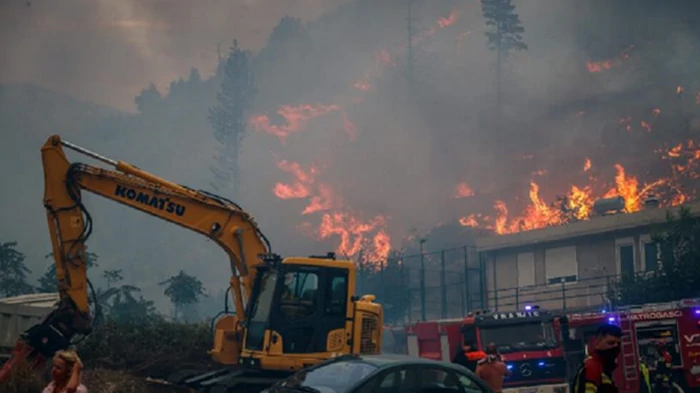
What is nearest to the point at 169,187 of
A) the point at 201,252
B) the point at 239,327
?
the point at 239,327

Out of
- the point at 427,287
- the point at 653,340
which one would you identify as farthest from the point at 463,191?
the point at 653,340

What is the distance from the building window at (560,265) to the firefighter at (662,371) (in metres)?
16.4

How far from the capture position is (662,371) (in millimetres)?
20719

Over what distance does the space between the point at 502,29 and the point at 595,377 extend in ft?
279

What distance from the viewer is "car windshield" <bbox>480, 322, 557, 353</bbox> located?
799 inches

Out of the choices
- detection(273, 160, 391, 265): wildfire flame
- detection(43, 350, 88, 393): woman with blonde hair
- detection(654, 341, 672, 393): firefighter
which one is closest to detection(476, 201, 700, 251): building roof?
detection(654, 341, 672, 393): firefighter

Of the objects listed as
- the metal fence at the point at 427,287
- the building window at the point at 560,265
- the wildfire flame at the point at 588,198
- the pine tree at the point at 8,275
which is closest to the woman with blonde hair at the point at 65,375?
the building window at the point at 560,265

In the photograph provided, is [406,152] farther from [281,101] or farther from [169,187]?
[169,187]

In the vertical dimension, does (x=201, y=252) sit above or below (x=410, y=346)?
above

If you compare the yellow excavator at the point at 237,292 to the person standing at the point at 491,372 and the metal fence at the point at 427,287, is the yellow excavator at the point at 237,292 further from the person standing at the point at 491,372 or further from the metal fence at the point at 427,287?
the metal fence at the point at 427,287

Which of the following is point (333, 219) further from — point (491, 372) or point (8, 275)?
point (491, 372)

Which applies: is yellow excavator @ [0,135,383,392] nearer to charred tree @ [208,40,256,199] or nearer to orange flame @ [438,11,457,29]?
charred tree @ [208,40,256,199]

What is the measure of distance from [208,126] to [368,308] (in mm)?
121018

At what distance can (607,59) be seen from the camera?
3223 inches
